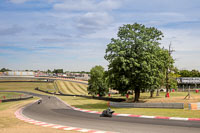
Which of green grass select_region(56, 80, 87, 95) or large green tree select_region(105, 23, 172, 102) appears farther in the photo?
green grass select_region(56, 80, 87, 95)

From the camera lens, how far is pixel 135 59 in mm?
33969

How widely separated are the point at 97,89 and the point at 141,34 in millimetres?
39027

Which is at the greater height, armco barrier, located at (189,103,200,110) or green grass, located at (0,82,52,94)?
armco barrier, located at (189,103,200,110)

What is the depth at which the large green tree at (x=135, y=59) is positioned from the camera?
1316 inches

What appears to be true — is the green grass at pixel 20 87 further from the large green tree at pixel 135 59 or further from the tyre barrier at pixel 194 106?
the tyre barrier at pixel 194 106

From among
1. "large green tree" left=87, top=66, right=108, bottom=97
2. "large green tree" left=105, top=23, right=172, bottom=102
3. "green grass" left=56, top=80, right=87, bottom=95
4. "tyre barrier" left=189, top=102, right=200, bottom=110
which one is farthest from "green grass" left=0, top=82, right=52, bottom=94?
"tyre barrier" left=189, top=102, right=200, bottom=110

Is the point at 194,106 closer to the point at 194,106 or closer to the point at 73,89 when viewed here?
the point at 194,106

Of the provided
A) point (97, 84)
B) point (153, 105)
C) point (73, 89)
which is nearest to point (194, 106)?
point (153, 105)

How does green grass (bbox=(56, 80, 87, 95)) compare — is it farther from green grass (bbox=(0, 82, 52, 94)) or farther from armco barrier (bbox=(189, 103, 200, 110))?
armco barrier (bbox=(189, 103, 200, 110))

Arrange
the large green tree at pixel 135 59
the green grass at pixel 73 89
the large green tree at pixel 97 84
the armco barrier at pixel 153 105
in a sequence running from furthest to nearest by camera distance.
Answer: the green grass at pixel 73 89 < the large green tree at pixel 97 84 < the large green tree at pixel 135 59 < the armco barrier at pixel 153 105

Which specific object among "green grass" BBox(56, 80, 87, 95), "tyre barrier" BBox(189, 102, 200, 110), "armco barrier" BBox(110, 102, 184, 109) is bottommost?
"green grass" BBox(56, 80, 87, 95)

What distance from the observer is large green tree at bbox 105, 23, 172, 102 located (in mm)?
33438

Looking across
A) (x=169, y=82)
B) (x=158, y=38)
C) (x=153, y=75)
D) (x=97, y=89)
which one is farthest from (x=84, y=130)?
(x=97, y=89)

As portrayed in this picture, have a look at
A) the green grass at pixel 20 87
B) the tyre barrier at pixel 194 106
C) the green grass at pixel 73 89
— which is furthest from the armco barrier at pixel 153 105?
the green grass at pixel 20 87
